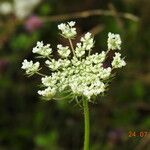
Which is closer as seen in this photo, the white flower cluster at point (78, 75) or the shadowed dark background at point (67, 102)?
the white flower cluster at point (78, 75)

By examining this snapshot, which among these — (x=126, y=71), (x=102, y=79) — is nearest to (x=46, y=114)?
(x=126, y=71)

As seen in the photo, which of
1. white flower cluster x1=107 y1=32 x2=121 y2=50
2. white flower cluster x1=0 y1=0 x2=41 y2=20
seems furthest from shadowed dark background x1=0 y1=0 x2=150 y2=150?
white flower cluster x1=107 y1=32 x2=121 y2=50

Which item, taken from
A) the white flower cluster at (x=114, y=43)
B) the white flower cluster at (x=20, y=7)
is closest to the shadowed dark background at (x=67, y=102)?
the white flower cluster at (x=20, y=7)

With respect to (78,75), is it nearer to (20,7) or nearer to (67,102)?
(67,102)

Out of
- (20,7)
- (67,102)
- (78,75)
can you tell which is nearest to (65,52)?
(78,75)

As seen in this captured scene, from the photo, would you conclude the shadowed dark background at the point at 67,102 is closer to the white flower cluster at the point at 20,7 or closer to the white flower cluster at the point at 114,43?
the white flower cluster at the point at 20,7

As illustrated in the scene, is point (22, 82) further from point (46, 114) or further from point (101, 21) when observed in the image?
point (101, 21)
